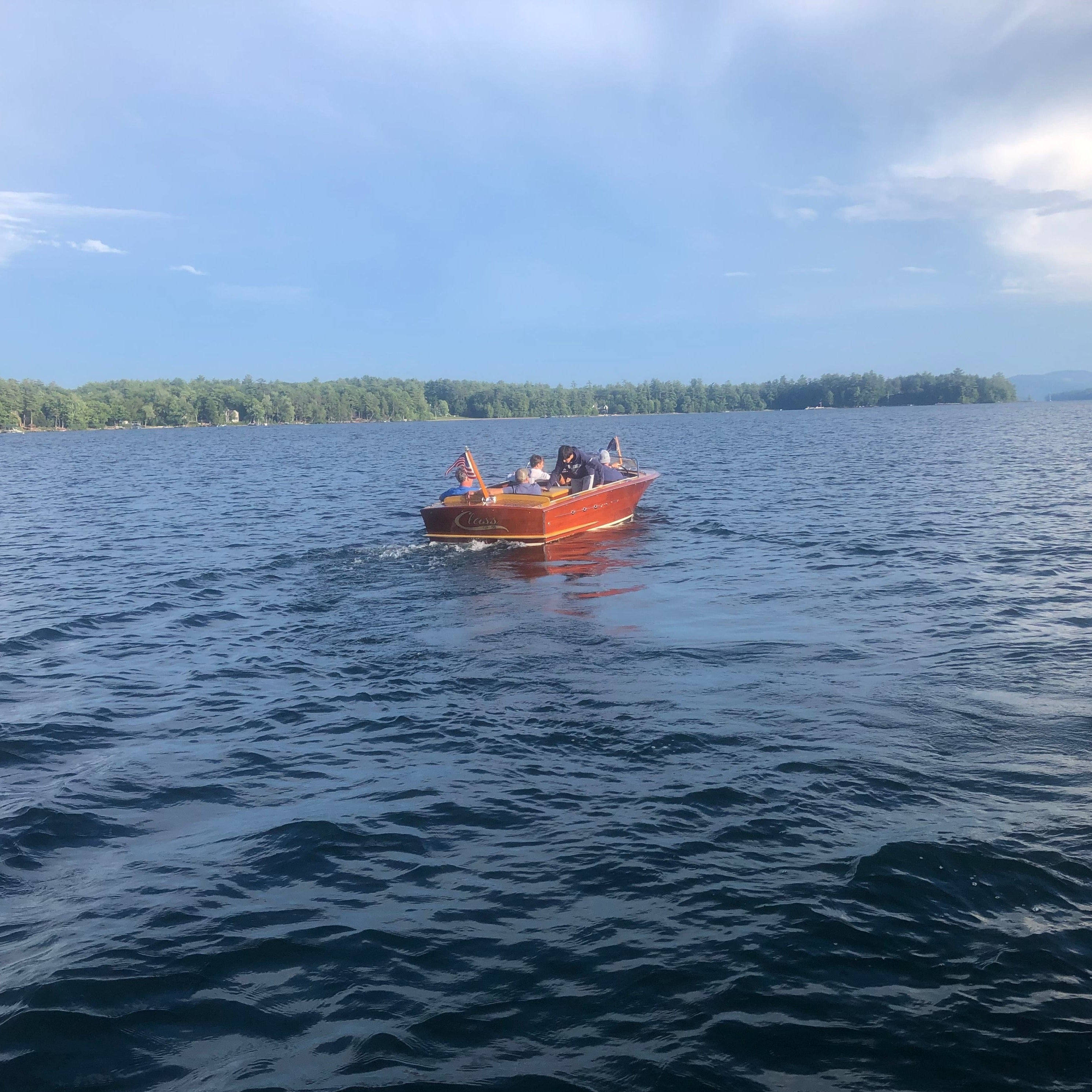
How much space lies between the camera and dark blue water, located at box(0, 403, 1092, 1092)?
4227mm

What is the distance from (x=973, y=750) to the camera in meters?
7.32

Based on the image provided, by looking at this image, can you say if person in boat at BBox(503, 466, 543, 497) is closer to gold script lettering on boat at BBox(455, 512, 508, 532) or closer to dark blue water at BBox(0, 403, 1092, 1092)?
gold script lettering on boat at BBox(455, 512, 508, 532)

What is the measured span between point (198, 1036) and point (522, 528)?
568 inches

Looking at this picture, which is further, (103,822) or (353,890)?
(103,822)

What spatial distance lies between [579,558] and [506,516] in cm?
185

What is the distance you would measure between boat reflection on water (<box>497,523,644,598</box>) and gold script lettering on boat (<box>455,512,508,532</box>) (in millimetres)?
625

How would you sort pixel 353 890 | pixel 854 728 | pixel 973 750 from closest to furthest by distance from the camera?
pixel 353 890 → pixel 973 750 → pixel 854 728

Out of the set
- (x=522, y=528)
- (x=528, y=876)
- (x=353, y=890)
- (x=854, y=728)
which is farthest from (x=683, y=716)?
(x=522, y=528)

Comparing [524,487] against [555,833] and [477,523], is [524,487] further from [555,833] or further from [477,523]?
[555,833]

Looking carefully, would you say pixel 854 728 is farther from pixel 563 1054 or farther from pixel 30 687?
pixel 30 687

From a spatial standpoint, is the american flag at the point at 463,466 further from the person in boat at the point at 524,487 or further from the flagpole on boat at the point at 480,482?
the person in boat at the point at 524,487

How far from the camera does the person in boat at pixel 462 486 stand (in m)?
19.0

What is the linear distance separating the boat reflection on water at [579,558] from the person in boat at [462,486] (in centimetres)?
167

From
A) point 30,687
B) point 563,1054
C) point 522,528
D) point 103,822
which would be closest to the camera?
point 563,1054
